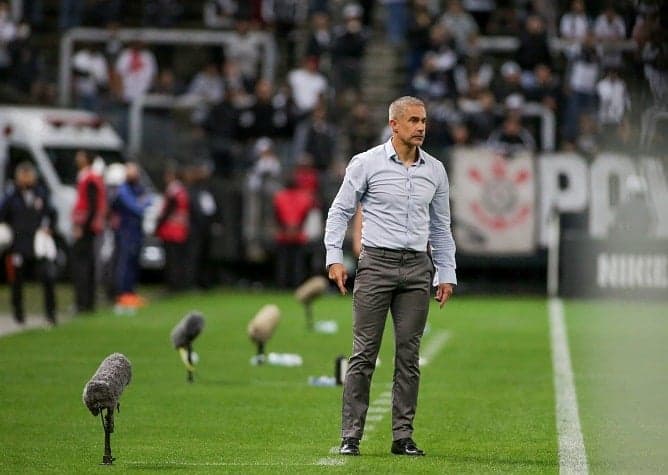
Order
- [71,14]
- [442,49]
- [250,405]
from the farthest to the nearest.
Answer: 1. [71,14]
2. [442,49]
3. [250,405]

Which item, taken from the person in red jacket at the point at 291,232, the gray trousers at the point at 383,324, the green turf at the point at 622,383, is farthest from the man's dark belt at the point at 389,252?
the person in red jacket at the point at 291,232

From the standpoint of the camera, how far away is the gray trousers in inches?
434

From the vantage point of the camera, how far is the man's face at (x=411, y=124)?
35.4ft

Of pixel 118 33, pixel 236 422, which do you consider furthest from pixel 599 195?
pixel 236 422

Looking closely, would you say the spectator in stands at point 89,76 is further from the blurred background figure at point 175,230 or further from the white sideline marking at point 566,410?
the white sideline marking at point 566,410

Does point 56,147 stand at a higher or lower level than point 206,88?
lower

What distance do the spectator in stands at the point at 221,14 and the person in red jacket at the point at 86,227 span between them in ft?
45.6

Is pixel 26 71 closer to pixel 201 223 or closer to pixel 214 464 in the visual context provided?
pixel 201 223

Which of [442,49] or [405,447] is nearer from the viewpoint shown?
[405,447]

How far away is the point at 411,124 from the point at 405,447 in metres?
1.99

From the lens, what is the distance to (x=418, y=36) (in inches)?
1358

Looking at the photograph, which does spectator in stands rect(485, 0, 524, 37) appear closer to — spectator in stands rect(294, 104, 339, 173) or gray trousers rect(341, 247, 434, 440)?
spectator in stands rect(294, 104, 339, 173)

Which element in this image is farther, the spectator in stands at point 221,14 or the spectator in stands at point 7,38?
the spectator in stands at point 221,14

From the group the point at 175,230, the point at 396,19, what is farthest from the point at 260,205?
the point at 396,19
